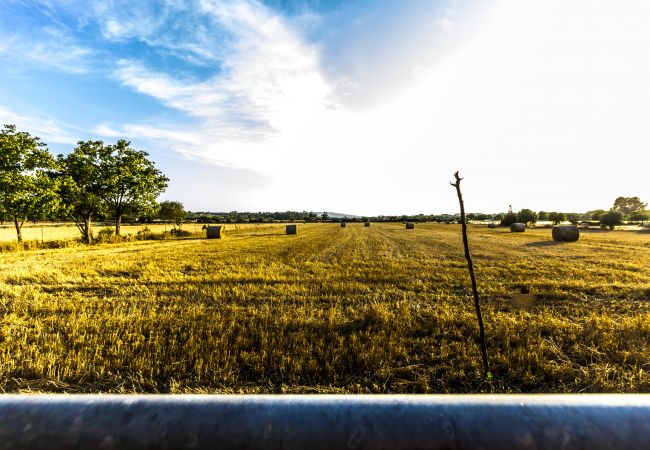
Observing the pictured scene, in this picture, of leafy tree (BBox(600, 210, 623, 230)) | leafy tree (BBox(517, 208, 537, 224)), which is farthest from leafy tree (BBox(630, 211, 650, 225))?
leafy tree (BBox(600, 210, 623, 230))

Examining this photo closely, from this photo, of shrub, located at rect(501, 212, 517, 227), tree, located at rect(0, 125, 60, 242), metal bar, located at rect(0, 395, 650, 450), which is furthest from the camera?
shrub, located at rect(501, 212, 517, 227)

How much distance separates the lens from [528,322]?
7496 mm

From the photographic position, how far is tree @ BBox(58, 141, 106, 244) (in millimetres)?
31862

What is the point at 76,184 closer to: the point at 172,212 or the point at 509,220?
the point at 172,212

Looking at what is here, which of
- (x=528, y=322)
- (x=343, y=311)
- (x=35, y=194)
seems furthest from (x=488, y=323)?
(x=35, y=194)

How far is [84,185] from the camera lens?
33969 millimetres

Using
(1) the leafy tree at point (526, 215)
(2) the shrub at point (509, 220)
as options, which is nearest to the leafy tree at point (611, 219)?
(2) the shrub at point (509, 220)

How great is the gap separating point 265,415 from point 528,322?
28.4 ft

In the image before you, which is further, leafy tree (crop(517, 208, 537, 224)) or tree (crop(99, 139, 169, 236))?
leafy tree (crop(517, 208, 537, 224))

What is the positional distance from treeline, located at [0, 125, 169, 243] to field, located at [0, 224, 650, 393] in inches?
781

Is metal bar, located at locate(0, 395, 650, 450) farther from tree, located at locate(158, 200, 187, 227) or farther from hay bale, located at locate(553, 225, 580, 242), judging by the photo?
tree, located at locate(158, 200, 187, 227)

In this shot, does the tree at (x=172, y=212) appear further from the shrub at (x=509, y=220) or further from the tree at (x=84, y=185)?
the shrub at (x=509, y=220)

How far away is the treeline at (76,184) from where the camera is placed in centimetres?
2623

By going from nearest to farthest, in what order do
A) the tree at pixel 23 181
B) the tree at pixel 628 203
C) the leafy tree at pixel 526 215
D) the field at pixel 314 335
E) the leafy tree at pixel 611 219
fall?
the field at pixel 314 335
the tree at pixel 23 181
the leafy tree at pixel 611 219
the leafy tree at pixel 526 215
the tree at pixel 628 203
